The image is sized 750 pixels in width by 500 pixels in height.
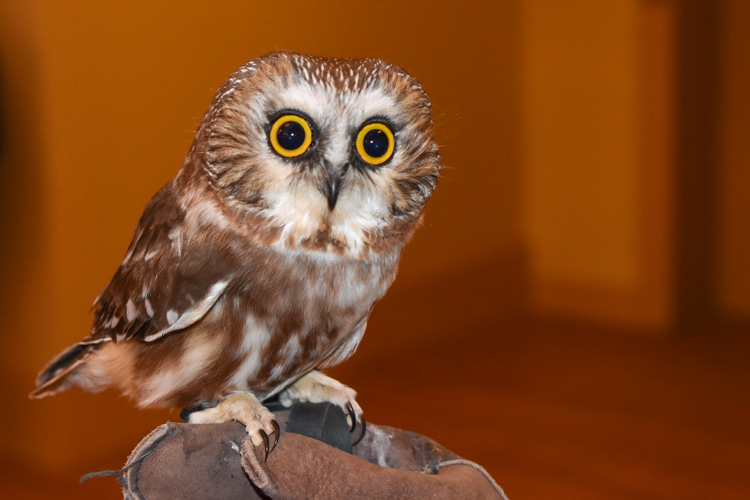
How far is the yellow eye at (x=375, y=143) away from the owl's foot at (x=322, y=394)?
417 mm

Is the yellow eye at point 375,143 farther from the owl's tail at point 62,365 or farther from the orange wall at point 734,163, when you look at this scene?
the orange wall at point 734,163

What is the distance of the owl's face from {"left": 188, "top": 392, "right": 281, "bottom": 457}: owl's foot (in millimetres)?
229

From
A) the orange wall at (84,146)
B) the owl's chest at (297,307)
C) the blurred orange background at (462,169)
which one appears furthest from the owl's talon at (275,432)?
the blurred orange background at (462,169)

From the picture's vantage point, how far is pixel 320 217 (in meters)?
1.09

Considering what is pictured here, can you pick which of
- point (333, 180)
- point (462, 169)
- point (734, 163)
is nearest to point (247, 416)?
point (333, 180)

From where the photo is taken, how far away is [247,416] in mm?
1160

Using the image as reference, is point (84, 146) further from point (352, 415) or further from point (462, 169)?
point (462, 169)

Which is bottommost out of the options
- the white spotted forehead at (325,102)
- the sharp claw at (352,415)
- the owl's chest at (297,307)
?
the sharp claw at (352,415)

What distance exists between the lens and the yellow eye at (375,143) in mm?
1068

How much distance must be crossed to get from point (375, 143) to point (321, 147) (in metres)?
0.07

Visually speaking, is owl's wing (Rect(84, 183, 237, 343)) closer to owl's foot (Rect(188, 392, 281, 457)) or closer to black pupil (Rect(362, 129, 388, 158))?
owl's foot (Rect(188, 392, 281, 457))

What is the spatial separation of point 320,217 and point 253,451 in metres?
0.29

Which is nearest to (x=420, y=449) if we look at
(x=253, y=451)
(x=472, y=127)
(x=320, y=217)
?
(x=253, y=451)

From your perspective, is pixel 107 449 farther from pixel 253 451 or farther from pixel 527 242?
pixel 527 242
